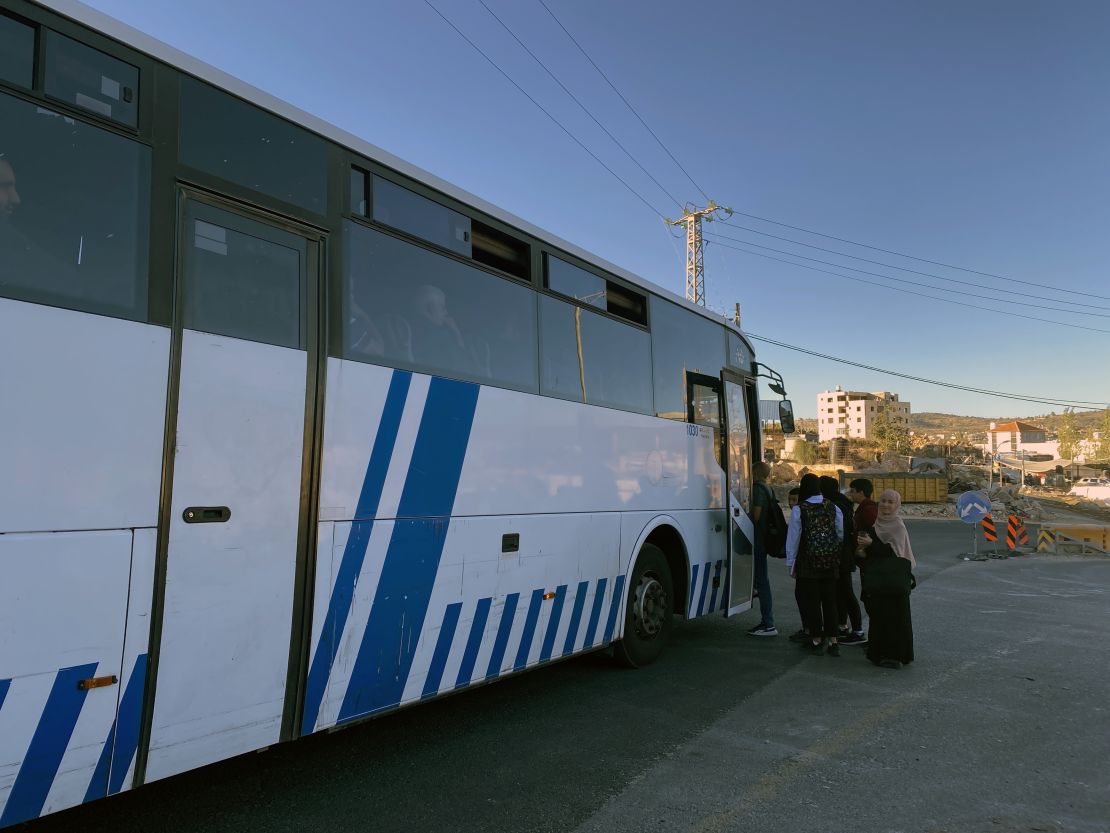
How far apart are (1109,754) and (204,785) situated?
18.4ft

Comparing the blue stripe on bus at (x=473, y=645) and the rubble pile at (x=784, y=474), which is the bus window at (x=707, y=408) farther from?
the rubble pile at (x=784, y=474)

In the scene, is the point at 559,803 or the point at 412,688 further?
the point at 412,688

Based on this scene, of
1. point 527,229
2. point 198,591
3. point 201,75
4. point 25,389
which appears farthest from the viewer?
point 527,229

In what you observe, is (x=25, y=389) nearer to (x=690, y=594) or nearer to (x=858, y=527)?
(x=690, y=594)

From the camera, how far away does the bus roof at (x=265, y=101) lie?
310 cm

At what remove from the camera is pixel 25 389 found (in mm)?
2725

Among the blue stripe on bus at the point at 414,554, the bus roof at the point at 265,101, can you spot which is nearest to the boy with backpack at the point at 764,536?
the bus roof at the point at 265,101

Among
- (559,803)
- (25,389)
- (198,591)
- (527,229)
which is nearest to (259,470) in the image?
(198,591)

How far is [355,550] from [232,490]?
0.80 metres

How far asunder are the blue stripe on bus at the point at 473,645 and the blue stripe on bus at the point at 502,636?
0.16 m

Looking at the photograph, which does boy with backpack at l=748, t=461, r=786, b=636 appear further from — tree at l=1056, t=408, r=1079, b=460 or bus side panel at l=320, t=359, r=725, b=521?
tree at l=1056, t=408, r=1079, b=460

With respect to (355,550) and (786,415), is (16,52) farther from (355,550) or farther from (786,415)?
(786,415)

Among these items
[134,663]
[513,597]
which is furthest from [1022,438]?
[134,663]

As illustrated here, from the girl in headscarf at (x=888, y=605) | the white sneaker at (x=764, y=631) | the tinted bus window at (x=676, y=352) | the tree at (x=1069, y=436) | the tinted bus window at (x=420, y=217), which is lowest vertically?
the white sneaker at (x=764, y=631)
